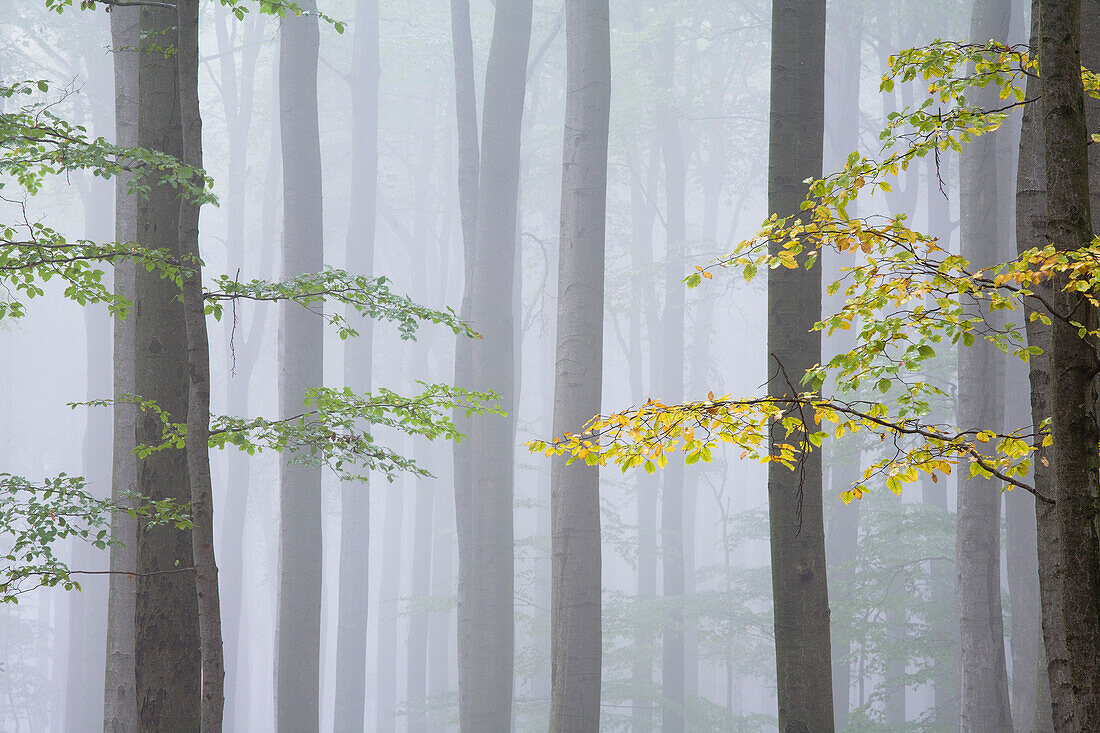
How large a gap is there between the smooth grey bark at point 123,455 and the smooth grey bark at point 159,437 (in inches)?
30.5

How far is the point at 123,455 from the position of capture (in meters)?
6.80

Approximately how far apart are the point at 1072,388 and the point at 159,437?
486 centimetres

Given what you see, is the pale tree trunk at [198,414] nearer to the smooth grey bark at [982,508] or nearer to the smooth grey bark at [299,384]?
the smooth grey bark at [299,384]

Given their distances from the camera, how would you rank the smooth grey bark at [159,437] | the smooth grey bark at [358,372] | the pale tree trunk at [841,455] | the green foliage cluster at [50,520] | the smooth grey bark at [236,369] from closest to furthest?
the green foliage cluster at [50,520] → the smooth grey bark at [159,437] → the pale tree trunk at [841,455] → the smooth grey bark at [358,372] → the smooth grey bark at [236,369]

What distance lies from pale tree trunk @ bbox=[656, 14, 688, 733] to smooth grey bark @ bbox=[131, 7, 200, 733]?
12013 mm

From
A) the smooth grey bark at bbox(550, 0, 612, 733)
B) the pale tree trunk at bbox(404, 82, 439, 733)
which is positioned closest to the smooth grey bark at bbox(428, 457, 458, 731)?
the pale tree trunk at bbox(404, 82, 439, 733)

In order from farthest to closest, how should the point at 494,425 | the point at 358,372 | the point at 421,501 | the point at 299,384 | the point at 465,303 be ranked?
the point at 421,501
the point at 358,372
the point at 465,303
the point at 494,425
the point at 299,384

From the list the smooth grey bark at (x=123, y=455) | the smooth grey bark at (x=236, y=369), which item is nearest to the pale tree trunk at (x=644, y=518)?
the smooth grey bark at (x=236, y=369)

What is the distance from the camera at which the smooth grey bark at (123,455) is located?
638cm

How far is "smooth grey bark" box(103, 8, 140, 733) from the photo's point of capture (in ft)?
20.9

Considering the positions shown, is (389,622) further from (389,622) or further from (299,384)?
(299,384)

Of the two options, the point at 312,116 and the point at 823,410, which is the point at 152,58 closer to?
the point at 823,410

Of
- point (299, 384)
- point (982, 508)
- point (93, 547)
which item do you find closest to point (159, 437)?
A: point (299, 384)

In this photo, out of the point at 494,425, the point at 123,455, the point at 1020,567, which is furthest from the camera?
the point at 1020,567
